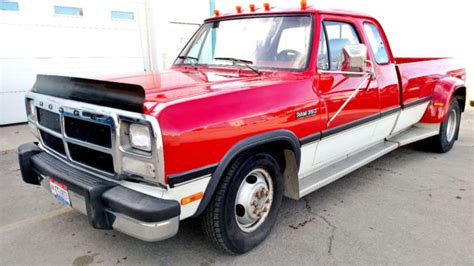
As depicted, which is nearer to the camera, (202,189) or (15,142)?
(202,189)

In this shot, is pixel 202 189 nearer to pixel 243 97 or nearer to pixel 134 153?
pixel 134 153

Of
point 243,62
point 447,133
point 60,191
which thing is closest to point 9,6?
point 243,62

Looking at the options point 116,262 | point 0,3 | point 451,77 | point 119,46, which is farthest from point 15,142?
point 451,77

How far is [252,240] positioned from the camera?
9.41 feet

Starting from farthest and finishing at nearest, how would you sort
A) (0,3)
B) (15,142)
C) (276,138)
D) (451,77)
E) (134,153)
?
(0,3), (15,142), (451,77), (276,138), (134,153)

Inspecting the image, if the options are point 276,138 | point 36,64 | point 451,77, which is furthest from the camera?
point 36,64

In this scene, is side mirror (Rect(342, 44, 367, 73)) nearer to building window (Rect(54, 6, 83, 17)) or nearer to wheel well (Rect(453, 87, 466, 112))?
wheel well (Rect(453, 87, 466, 112))

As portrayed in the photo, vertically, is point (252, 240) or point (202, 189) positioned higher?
point (202, 189)

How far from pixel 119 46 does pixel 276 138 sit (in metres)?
6.72

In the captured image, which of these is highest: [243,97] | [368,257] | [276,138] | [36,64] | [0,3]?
[0,3]

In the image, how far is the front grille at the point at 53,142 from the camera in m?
2.78

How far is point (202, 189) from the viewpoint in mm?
2328

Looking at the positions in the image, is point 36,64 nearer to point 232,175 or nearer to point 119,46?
point 119,46

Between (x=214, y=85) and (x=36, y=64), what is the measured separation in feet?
20.1
